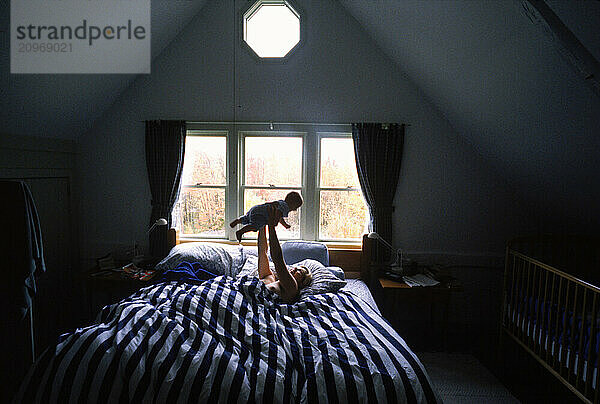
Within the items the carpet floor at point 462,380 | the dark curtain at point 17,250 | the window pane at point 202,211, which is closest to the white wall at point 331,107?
the window pane at point 202,211

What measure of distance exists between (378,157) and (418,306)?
140cm

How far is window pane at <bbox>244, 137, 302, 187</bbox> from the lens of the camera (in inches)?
139

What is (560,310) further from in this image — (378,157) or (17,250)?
(17,250)

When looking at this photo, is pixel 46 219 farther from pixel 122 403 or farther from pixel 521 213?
pixel 521 213

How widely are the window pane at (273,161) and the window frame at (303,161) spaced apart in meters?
0.05

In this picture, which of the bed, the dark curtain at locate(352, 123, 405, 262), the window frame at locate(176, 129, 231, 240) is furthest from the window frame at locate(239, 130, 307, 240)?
the bed

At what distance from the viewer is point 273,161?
355cm

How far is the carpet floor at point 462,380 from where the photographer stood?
7.94 ft

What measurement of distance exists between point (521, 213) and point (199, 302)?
9.39 ft

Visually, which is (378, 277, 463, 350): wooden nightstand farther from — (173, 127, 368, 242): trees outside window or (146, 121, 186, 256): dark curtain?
(146, 121, 186, 256): dark curtain

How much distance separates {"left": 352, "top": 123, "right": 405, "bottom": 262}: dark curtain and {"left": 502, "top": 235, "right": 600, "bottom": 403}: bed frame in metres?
1.08

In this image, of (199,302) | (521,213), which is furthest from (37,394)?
(521,213)

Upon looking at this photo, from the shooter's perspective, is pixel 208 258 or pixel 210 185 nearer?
pixel 208 258

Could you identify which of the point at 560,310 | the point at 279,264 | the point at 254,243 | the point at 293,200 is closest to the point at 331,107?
the point at 293,200
